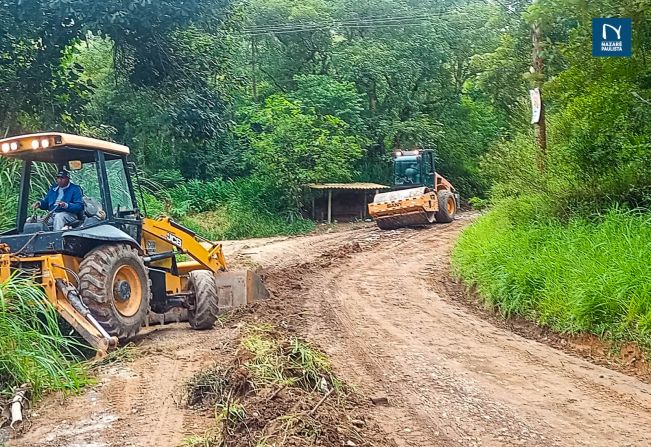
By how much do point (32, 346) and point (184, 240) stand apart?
11.6 feet

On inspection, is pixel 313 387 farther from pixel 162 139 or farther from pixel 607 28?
pixel 162 139

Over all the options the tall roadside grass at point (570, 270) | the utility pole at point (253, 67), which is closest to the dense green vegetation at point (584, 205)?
the tall roadside grass at point (570, 270)

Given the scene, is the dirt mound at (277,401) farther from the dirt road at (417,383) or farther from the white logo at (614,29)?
the white logo at (614,29)

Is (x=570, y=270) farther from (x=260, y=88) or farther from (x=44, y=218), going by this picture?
(x=260, y=88)

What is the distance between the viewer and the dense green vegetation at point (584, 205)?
26.2 ft

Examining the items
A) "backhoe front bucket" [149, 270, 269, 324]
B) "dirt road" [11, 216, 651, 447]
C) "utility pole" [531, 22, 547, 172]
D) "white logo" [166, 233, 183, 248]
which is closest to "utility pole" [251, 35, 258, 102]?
"utility pole" [531, 22, 547, 172]

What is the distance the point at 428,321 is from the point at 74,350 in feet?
13.8

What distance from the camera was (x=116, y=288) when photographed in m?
7.56

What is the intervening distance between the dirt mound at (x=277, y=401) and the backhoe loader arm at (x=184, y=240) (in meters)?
2.62

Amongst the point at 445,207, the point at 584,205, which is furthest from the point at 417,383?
the point at 445,207

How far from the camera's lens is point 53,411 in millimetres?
5520

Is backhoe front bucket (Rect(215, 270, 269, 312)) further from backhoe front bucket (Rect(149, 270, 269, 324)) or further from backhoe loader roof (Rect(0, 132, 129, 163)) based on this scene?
backhoe loader roof (Rect(0, 132, 129, 163))

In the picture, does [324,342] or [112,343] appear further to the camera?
[324,342]

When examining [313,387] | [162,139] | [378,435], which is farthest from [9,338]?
[162,139]
